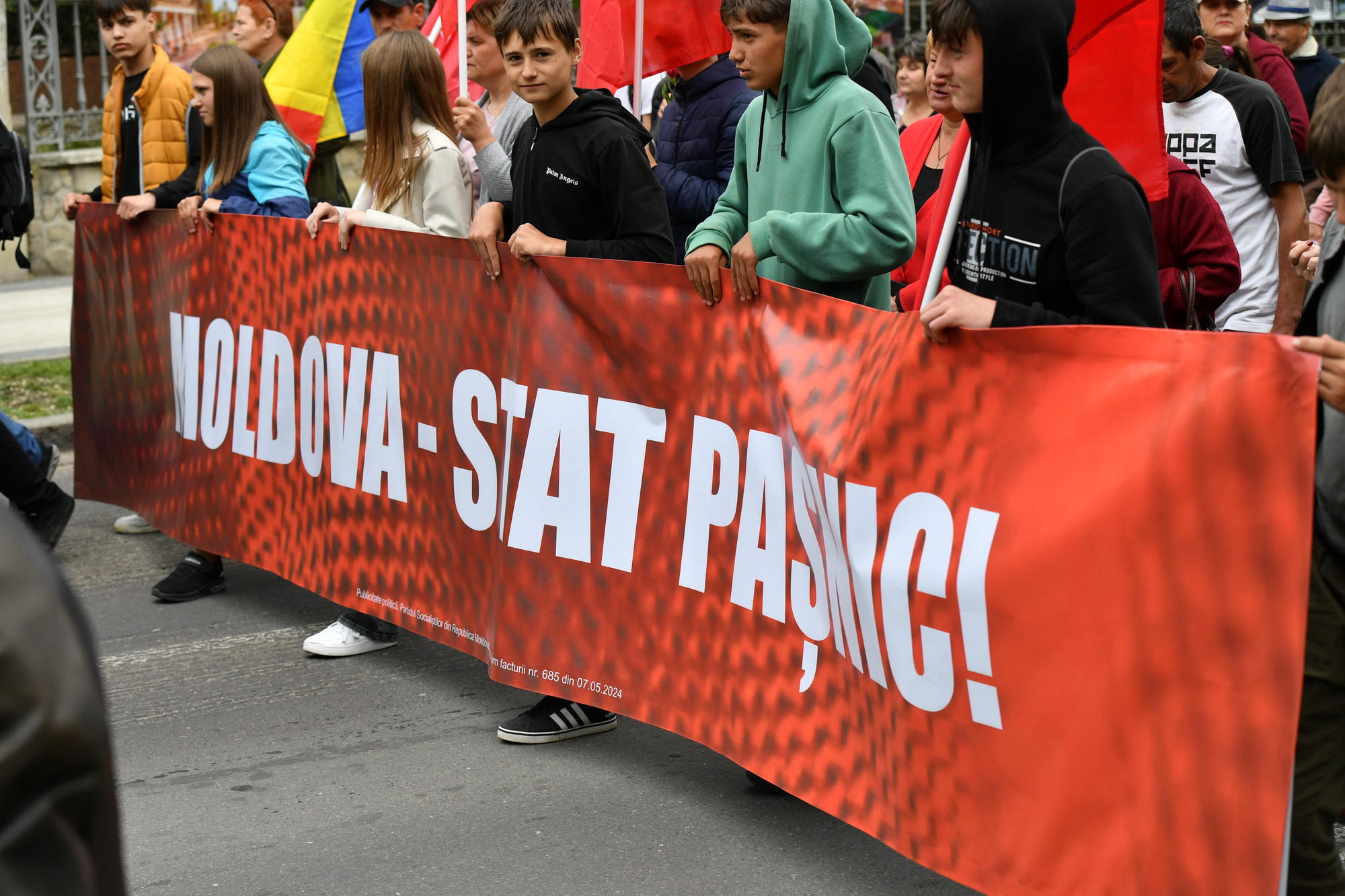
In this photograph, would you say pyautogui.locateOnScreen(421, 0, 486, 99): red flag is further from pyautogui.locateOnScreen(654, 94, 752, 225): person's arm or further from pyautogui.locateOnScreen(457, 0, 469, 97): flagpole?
pyautogui.locateOnScreen(654, 94, 752, 225): person's arm

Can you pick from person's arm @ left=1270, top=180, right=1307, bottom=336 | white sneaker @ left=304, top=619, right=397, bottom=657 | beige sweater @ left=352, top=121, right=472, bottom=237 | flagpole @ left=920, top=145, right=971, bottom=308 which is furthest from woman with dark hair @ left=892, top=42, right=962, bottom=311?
white sneaker @ left=304, top=619, right=397, bottom=657

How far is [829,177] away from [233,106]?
290 cm

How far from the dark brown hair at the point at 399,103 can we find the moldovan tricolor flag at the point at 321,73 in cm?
154

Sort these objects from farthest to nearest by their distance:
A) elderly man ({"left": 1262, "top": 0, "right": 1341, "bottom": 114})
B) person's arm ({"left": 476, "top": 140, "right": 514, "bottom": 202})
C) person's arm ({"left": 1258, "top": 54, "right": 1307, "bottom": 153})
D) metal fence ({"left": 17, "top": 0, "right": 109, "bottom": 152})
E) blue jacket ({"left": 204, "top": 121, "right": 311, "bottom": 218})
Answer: metal fence ({"left": 17, "top": 0, "right": 109, "bottom": 152}) < elderly man ({"left": 1262, "top": 0, "right": 1341, "bottom": 114}) < person's arm ({"left": 1258, "top": 54, "right": 1307, "bottom": 153}) < blue jacket ({"left": 204, "top": 121, "right": 311, "bottom": 218}) < person's arm ({"left": 476, "top": 140, "right": 514, "bottom": 202})

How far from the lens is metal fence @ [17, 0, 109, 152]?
13.7 m

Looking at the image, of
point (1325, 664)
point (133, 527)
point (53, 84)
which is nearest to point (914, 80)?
point (133, 527)

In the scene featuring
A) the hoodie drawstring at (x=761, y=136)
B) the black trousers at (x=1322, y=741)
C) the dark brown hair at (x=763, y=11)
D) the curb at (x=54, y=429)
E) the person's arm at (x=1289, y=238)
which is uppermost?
the dark brown hair at (x=763, y=11)

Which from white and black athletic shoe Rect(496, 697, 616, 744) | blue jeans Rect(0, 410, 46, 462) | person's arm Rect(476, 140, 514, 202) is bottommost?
white and black athletic shoe Rect(496, 697, 616, 744)

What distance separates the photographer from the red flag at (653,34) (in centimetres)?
538

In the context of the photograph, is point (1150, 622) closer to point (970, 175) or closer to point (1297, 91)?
point (970, 175)

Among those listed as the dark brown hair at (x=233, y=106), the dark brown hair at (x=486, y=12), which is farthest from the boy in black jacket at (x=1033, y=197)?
the dark brown hair at (x=233, y=106)

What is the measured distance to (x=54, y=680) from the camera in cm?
105

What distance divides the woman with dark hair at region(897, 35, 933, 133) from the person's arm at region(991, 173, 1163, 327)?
3.99 metres

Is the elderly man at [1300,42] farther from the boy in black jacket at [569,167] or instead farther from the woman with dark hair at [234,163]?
the woman with dark hair at [234,163]
